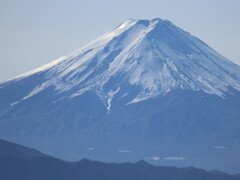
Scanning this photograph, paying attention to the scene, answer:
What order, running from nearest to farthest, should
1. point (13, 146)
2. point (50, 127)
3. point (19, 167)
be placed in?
point (19, 167) → point (13, 146) → point (50, 127)

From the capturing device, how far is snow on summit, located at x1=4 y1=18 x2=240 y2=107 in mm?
→ 166000

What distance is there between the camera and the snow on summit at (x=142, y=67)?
166000 millimetres

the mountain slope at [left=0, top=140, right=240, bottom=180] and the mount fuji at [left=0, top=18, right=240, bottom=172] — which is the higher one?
the mount fuji at [left=0, top=18, right=240, bottom=172]

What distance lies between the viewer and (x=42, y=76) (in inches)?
7008

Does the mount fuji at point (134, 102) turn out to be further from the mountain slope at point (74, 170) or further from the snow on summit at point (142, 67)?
the mountain slope at point (74, 170)

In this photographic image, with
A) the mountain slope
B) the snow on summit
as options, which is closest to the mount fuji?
the snow on summit

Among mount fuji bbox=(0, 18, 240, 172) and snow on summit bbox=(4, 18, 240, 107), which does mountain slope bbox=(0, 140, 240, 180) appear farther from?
snow on summit bbox=(4, 18, 240, 107)

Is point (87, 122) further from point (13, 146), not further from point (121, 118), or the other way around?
point (13, 146)

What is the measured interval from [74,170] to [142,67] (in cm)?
8239

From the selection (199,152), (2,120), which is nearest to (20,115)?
(2,120)

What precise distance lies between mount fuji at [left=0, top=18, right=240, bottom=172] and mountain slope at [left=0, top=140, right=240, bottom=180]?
34.7 m

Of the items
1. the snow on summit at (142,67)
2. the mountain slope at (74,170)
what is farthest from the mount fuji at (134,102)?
the mountain slope at (74,170)

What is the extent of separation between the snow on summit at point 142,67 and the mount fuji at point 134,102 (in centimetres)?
23

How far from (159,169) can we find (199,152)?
45.4 meters
